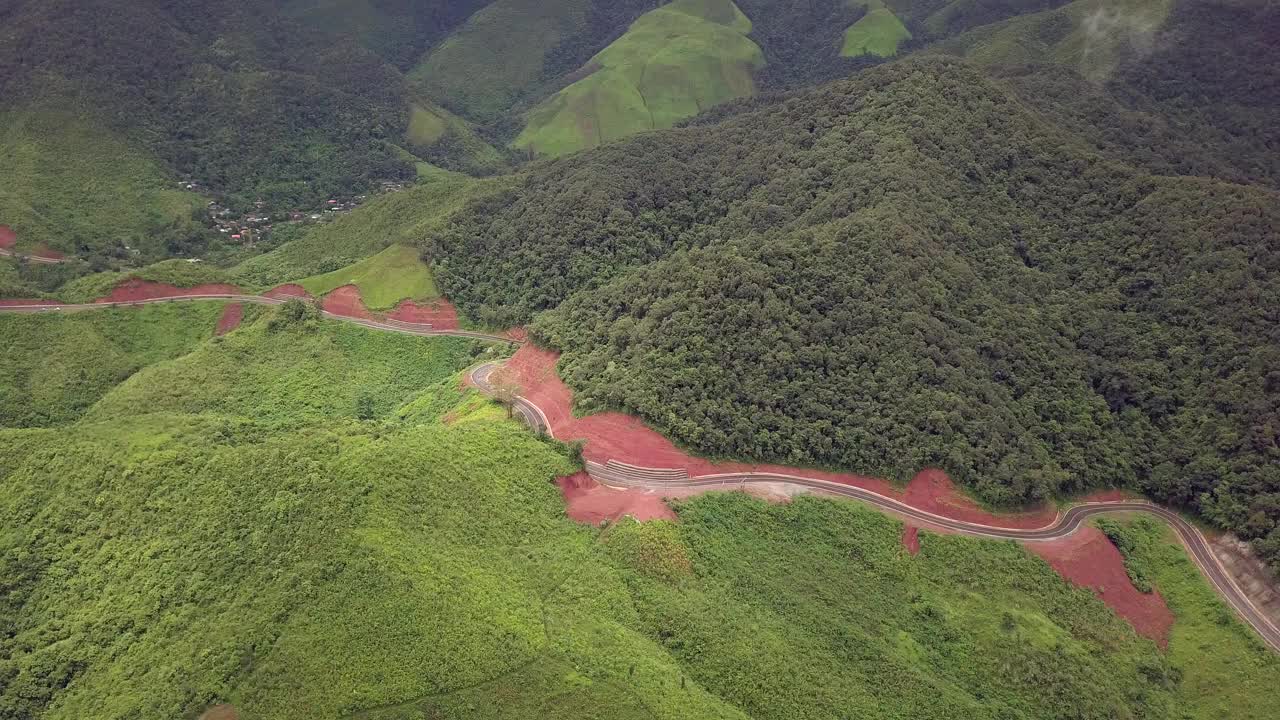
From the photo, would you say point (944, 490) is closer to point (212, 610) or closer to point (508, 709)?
point (508, 709)

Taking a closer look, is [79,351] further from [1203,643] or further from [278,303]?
[1203,643]

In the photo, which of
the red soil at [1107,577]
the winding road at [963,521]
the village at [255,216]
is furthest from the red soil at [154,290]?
the red soil at [1107,577]

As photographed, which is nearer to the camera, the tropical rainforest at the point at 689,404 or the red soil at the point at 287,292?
the tropical rainforest at the point at 689,404

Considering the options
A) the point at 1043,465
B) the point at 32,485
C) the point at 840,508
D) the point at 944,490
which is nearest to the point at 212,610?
the point at 32,485

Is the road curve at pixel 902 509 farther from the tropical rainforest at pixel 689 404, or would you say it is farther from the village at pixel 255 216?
the village at pixel 255 216

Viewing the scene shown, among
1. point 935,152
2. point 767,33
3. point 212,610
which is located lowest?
point 212,610

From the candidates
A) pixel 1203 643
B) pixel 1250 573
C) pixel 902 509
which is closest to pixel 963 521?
pixel 902 509

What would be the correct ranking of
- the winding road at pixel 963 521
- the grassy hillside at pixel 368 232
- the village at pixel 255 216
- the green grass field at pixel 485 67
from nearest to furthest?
the winding road at pixel 963 521 → the grassy hillside at pixel 368 232 → the village at pixel 255 216 → the green grass field at pixel 485 67
